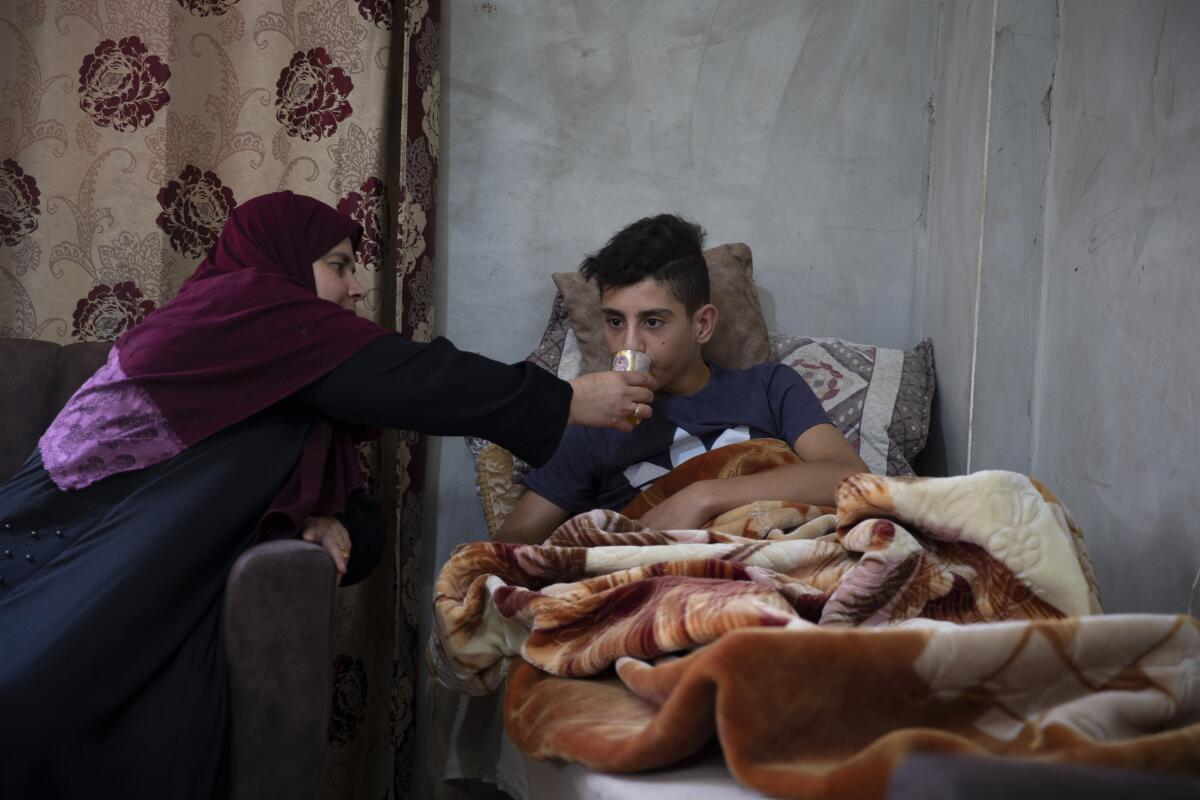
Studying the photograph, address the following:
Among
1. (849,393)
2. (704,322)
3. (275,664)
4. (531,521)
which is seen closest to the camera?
(275,664)

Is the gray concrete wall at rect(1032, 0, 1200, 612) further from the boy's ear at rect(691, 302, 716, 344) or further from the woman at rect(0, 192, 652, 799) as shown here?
the woman at rect(0, 192, 652, 799)

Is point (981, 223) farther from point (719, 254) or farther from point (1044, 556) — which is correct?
point (1044, 556)

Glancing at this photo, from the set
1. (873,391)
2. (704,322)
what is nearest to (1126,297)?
(873,391)

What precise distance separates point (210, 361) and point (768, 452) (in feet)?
3.31

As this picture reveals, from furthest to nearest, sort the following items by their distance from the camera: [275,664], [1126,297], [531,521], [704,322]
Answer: [704,322] → [531,521] → [1126,297] → [275,664]

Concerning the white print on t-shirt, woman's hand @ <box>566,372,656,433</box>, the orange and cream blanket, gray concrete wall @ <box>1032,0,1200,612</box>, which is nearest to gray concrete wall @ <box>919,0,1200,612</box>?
gray concrete wall @ <box>1032,0,1200,612</box>

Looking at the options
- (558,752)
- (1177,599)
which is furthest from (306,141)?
(1177,599)

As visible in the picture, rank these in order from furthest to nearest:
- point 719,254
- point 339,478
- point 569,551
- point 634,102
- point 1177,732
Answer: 1. point 634,102
2. point 719,254
3. point 339,478
4. point 569,551
5. point 1177,732

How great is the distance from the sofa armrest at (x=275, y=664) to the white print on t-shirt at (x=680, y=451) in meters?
0.81

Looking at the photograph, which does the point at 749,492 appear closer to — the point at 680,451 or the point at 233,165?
the point at 680,451

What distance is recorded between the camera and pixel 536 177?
2.64 m

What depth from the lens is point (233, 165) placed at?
2307mm

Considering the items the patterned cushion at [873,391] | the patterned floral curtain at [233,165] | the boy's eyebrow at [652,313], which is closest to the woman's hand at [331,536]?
the patterned floral curtain at [233,165]

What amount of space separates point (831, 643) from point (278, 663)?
85 cm
